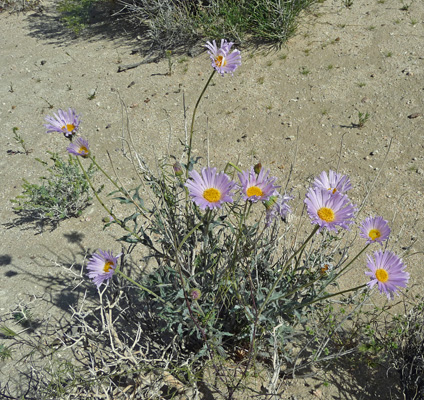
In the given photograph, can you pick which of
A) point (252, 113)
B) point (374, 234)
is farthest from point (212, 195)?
point (252, 113)

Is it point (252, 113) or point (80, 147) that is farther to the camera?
point (252, 113)

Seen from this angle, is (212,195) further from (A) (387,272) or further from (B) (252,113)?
(B) (252,113)

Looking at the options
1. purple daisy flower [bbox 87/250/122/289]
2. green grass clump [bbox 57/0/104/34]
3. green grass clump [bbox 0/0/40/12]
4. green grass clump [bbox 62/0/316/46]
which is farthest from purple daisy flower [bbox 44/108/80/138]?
green grass clump [bbox 0/0/40/12]

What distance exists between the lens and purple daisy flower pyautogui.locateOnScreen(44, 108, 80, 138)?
1688 millimetres

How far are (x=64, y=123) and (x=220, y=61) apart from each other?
2.60ft

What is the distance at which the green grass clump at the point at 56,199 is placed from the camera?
10.2 ft

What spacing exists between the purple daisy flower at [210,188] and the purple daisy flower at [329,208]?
0.90ft

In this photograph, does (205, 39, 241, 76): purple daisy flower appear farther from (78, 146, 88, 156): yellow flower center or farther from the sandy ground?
the sandy ground

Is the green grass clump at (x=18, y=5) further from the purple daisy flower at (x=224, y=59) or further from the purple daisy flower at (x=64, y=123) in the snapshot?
the purple daisy flower at (x=224, y=59)

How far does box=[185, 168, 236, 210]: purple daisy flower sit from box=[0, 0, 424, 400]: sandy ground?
1377 millimetres

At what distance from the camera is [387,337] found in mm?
2211

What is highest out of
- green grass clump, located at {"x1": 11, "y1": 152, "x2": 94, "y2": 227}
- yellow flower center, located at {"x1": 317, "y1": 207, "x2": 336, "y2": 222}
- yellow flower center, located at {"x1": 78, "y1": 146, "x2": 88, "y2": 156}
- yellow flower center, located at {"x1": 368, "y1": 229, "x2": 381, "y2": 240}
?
yellow flower center, located at {"x1": 78, "y1": 146, "x2": 88, "y2": 156}

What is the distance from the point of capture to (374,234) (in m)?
1.43

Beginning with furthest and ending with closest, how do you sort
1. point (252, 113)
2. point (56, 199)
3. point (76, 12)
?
point (76, 12)
point (252, 113)
point (56, 199)
